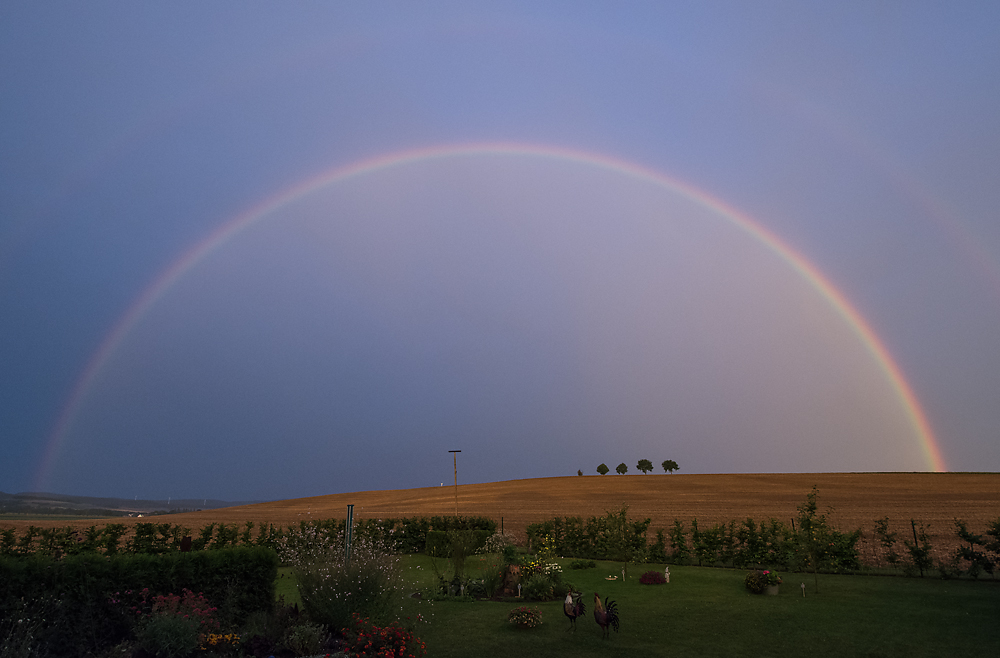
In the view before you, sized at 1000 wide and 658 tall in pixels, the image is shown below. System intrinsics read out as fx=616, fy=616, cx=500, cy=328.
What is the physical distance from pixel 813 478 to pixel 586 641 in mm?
68156

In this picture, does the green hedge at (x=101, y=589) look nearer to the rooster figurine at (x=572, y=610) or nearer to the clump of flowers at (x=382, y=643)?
the clump of flowers at (x=382, y=643)

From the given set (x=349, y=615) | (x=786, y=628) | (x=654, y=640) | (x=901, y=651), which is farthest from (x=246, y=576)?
(x=901, y=651)

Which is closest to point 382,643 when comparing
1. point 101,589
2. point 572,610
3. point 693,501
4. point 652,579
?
point 101,589

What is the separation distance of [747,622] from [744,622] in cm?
7

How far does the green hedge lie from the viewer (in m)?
10.2

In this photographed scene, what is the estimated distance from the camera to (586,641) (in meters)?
13.1

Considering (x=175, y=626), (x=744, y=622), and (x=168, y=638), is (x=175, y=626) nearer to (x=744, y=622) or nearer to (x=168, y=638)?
(x=168, y=638)

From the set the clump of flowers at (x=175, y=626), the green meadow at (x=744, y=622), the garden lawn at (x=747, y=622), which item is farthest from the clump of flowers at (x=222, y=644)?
the green meadow at (x=744, y=622)

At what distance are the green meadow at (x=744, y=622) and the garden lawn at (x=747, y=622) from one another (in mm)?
25

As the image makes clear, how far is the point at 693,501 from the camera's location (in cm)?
5572

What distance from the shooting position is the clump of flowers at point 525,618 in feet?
46.0

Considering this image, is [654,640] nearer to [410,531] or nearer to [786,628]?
[786,628]

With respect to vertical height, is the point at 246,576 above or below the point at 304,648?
above

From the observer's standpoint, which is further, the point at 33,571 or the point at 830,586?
the point at 830,586
